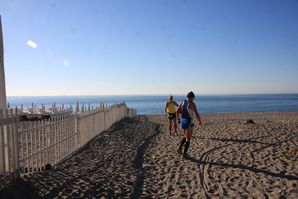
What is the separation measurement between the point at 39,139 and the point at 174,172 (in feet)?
9.91

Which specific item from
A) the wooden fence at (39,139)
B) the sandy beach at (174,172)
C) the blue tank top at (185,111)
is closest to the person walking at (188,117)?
the blue tank top at (185,111)

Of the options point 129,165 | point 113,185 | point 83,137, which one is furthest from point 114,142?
point 113,185

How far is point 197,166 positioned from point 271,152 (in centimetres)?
253

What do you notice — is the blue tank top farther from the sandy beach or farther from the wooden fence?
the wooden fence

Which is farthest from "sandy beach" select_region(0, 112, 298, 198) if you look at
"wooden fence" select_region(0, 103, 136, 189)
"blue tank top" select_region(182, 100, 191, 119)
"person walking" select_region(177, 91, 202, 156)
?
"blue tank top" select_region(182, 100, 191, 119)

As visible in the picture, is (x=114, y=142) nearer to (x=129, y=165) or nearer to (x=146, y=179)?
(x=129, y=165)

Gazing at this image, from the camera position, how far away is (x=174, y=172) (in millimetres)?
7305

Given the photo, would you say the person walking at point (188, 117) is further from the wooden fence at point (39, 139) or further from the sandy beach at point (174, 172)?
the wooden fence at point (39, 139)

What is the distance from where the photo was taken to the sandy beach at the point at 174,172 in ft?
18.9

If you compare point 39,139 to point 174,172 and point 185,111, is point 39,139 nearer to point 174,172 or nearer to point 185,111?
point 174,172

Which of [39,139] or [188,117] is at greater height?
[188,117]

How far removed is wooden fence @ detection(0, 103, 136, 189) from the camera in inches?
231

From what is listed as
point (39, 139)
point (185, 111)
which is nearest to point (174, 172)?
point (185, 111)

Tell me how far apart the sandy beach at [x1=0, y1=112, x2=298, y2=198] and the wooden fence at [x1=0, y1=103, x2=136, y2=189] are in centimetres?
25
